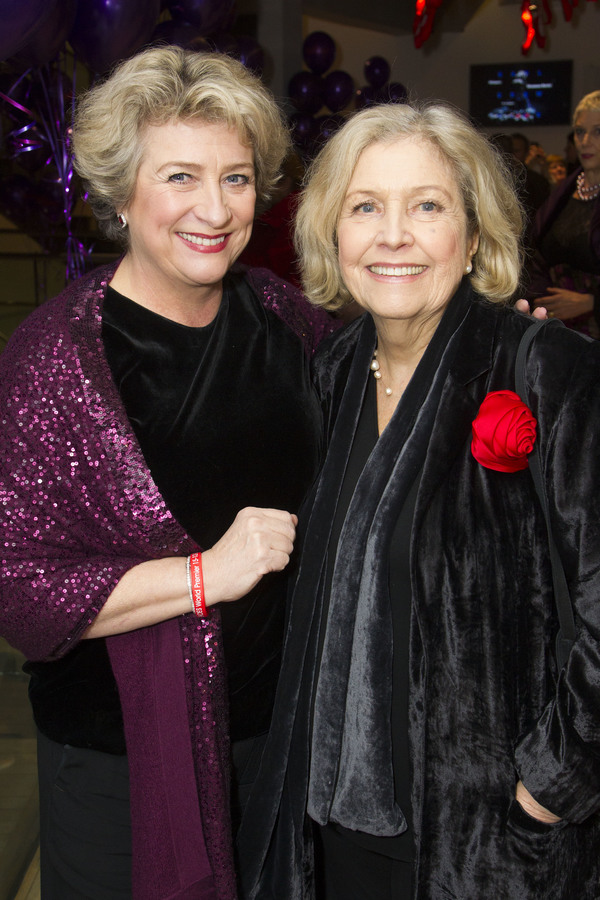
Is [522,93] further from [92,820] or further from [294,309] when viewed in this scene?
[92,820]

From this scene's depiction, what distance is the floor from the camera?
2.64 meters

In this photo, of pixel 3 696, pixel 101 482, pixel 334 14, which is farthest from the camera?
pixel 334 14

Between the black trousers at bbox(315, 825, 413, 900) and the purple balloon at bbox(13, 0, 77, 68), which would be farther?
the purple balloon at bbox(13, 0, 77, 68)

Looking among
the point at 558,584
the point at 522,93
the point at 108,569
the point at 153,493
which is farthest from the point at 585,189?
the point at 522,93

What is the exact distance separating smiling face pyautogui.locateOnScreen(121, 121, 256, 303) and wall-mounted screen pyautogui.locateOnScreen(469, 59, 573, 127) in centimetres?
1059

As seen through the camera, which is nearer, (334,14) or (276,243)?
(276,243)

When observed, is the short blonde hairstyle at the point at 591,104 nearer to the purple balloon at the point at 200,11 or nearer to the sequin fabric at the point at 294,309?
the purple balloon at the point at 200,11

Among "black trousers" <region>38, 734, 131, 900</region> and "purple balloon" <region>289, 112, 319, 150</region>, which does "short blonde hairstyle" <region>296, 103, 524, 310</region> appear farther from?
"purple balloon" <region>289, 112, 319, 150</region>

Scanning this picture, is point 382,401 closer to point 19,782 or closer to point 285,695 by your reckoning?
point 285,695

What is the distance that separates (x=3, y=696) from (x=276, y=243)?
213 centimetres

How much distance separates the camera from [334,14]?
9.95 metres

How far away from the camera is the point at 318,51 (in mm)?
7184

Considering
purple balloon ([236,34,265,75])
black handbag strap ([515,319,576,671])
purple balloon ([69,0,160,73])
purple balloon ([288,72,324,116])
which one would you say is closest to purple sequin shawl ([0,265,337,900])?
black handbag strap ([515,319,576,671])

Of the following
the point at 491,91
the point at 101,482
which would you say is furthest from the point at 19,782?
the point at 491,91
